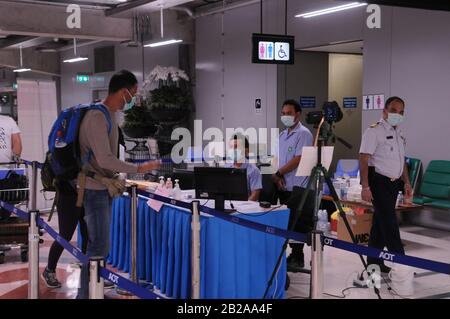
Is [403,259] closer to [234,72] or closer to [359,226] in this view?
[359,226]

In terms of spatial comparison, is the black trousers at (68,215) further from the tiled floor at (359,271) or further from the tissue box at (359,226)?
the tissue box at (359,226)

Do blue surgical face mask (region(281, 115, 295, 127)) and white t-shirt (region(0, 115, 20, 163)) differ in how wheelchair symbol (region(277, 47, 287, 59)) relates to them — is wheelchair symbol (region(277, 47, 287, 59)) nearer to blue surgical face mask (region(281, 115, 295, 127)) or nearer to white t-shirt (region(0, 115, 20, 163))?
blue surgical face mask (region(281, 115, 295, 127))

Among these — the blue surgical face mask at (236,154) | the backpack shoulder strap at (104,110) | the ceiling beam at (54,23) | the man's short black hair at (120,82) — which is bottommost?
the blue surgical face mask at (236,154)

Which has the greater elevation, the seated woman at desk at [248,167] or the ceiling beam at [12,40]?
the ceiling beam at [12,40]

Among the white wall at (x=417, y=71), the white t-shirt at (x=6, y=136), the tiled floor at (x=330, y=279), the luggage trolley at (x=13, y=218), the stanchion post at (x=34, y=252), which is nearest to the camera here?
the stanchion post at (x=34, y=252)

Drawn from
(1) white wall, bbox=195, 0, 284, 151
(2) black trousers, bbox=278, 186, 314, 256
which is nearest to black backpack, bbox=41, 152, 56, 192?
(2) black trousers, bbox=278, 186, 314, 256

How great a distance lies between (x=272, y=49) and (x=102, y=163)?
4802mm

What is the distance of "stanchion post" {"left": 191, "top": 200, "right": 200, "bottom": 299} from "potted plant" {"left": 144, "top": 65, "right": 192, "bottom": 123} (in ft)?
25.5

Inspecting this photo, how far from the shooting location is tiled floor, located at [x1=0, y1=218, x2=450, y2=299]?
15.9 ft

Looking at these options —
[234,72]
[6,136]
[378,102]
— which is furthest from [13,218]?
[234,72]

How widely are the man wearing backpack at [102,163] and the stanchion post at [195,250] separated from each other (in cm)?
42

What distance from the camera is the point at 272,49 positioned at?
795 centimetres

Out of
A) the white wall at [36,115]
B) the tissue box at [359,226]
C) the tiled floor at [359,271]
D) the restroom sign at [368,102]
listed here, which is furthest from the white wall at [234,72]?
the tiled floor at [359,271]

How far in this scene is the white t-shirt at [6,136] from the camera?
6441 mm
